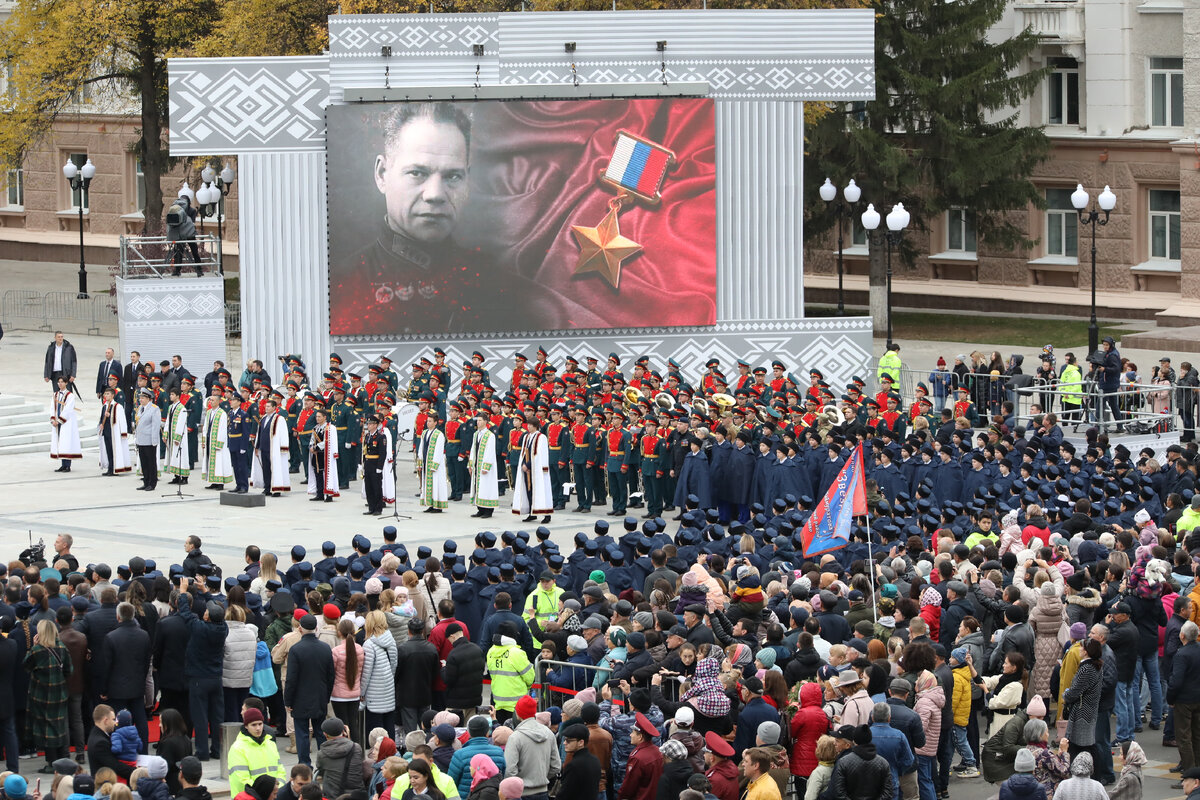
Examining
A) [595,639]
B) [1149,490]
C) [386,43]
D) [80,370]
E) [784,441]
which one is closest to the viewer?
[595,639]

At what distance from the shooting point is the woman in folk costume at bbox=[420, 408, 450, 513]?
2522 cm

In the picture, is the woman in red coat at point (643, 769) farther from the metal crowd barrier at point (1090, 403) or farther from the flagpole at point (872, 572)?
the metal crowd barrier at point (1090, 403)

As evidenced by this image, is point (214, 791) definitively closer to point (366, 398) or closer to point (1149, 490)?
point (1149, 490)

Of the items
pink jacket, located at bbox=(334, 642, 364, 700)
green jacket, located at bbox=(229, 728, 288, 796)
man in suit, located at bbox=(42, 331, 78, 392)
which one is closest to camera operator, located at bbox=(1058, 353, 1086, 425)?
Result: pink jacket, located at bbox=(334, 642, 364, 700)

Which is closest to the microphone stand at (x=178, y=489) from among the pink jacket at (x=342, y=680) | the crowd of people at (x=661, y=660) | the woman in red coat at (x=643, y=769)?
the crowd of people at (x=661, y=660)

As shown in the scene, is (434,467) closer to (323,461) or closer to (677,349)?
(323,461)

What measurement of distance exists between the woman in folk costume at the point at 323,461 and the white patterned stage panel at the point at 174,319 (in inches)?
268

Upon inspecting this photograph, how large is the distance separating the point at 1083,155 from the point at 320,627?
3032cm

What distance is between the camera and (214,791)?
48.3 feet

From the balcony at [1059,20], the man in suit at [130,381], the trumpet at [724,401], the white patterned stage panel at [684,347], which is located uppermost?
the balcony at [1059,20]

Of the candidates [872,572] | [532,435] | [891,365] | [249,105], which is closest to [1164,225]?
[891,365]

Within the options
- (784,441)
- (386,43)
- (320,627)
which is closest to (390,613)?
(320,627)

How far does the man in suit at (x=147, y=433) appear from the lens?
26.4m

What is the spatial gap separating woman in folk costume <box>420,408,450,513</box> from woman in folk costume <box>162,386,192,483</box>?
3683 mm
